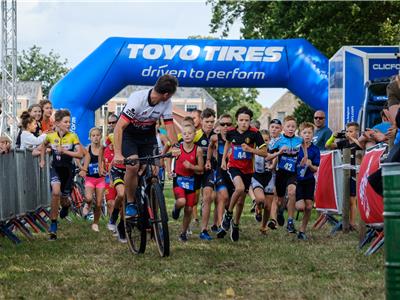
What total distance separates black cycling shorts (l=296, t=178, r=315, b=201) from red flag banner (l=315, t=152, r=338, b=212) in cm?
80

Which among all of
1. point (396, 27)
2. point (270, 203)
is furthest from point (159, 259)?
point (396, 27)

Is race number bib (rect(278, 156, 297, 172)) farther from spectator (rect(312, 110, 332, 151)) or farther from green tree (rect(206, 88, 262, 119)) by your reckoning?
green tree (rect(206, 88, 262, 119))

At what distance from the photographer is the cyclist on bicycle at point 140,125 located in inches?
432

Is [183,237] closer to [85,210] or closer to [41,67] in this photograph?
[85,210]

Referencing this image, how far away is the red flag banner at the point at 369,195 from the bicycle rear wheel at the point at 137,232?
233 cm

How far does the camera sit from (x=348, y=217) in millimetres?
14977

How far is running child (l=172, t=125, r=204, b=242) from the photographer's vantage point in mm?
13648

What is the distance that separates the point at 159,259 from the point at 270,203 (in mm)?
4698

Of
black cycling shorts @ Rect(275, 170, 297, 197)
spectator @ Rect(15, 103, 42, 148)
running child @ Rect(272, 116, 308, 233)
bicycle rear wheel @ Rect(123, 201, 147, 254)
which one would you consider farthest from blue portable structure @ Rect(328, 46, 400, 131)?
bicycle rear wheel @ Rect(123, 201, 147, 254)

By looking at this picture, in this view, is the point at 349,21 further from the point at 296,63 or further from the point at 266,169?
the point at 266,169

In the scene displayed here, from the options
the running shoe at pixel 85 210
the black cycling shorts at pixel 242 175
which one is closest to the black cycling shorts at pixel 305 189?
the black cycling shorts at pixel 242 175

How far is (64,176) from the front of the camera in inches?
595

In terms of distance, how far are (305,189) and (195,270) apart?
221 inches

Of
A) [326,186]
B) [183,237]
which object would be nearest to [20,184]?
[183,237]
